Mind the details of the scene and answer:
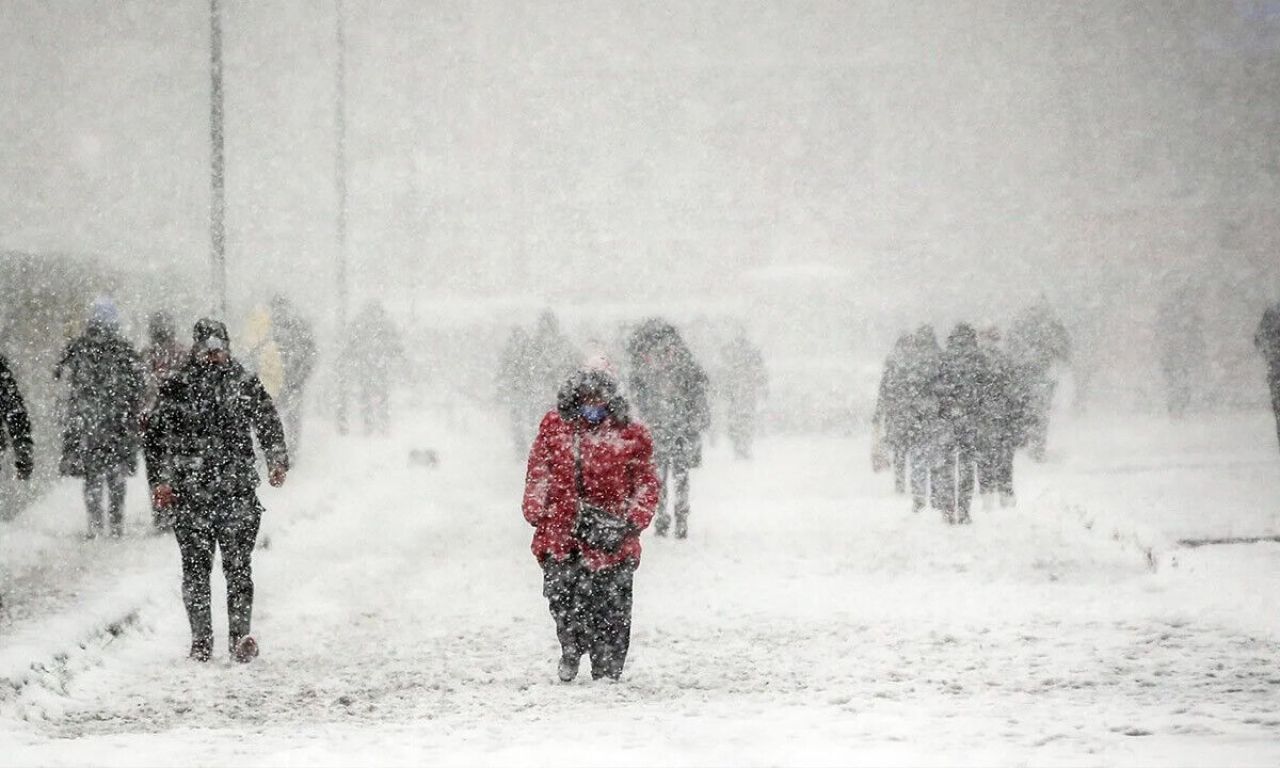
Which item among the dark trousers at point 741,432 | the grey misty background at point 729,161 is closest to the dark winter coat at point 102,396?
the dark trousers at point 741,432

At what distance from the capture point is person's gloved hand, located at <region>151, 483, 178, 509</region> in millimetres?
7766

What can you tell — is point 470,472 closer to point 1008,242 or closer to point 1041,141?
point 1008,242

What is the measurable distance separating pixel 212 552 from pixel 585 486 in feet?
7.45

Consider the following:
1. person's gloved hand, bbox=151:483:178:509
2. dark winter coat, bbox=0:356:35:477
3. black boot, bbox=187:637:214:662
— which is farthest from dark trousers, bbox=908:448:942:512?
dark winter coat, bbox=0:356:35:477

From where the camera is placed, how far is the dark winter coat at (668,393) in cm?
1292

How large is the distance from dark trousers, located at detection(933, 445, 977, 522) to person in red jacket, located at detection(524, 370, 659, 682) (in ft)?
23.1

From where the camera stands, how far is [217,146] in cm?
1567

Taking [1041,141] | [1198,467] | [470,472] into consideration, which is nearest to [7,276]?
[470,472]

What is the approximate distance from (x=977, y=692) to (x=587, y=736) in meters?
2.05

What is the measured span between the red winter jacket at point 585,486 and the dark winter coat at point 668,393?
5.51m

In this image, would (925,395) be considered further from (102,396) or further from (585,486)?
(102,396)

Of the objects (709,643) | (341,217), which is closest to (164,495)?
(709,643)

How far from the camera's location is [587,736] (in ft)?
19.5

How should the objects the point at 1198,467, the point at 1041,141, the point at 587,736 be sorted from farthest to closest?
the point at 1041,141 → the point at 1198,467 → the point at 587,736
